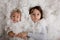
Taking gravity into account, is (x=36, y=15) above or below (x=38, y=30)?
above

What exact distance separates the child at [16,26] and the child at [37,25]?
6cm

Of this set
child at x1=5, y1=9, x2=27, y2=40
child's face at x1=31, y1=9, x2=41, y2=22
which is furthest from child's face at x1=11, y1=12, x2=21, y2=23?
child's face at x1=31, y1=9, x2=41, y2=22

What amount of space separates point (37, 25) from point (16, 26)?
0.17 m

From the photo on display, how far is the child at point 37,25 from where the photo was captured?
4.07 feet

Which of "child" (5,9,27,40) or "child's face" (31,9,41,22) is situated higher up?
"child's face" (31,9,41,22)

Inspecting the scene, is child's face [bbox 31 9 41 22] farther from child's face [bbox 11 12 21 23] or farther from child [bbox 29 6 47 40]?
child's face [bbox 11 12 21 23]

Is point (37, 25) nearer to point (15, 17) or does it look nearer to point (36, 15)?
point (36, 15)

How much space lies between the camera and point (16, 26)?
1.26m

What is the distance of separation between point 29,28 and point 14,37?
0.45 ft

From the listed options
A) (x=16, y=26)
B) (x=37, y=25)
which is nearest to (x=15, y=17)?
(x=16, y=26)

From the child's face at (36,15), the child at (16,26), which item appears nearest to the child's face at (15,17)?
the child at (16,26)

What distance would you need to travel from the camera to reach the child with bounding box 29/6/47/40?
124cm

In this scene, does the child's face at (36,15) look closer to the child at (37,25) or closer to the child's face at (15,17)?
the child at (37,25)

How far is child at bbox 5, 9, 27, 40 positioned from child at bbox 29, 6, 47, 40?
6 centimetres
